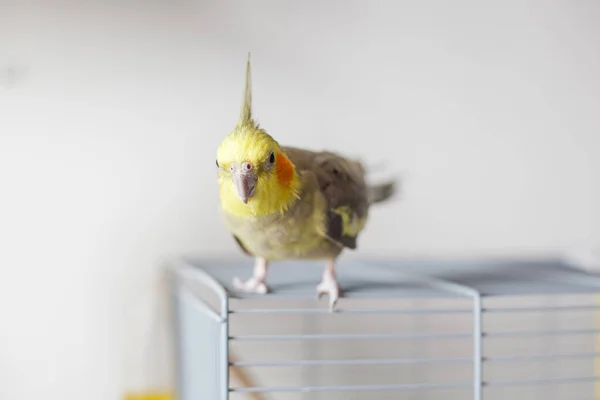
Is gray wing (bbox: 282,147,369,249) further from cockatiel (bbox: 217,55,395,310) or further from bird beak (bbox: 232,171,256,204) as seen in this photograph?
bird beak (bbox: 232,171,256,204)

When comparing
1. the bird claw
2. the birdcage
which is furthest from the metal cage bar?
the bird claw

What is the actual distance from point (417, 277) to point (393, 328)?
0.46m

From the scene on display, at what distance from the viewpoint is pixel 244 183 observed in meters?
0.81

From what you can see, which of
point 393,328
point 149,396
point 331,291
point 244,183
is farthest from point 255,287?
point 393,328

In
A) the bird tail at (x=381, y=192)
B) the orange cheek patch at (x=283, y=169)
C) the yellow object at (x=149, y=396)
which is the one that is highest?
the bird tail at (x=381, y=192)

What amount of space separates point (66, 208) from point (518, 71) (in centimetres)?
107

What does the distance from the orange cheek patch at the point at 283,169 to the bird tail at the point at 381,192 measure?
36 cm

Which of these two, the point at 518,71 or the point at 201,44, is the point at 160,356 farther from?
the point at 518,71

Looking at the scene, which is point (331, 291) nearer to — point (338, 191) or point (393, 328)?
point (338, 191)

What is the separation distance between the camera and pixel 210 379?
980mm

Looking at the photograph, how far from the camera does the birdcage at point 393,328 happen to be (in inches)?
41.5

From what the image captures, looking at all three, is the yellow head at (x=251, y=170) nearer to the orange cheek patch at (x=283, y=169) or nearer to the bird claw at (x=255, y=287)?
the orange cheek patch at (x=283, y=169)

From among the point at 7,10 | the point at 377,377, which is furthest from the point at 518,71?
the point at 7,10

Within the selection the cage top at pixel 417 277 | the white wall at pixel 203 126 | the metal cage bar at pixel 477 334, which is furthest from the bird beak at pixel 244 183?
the white wall at pixel 203 126
